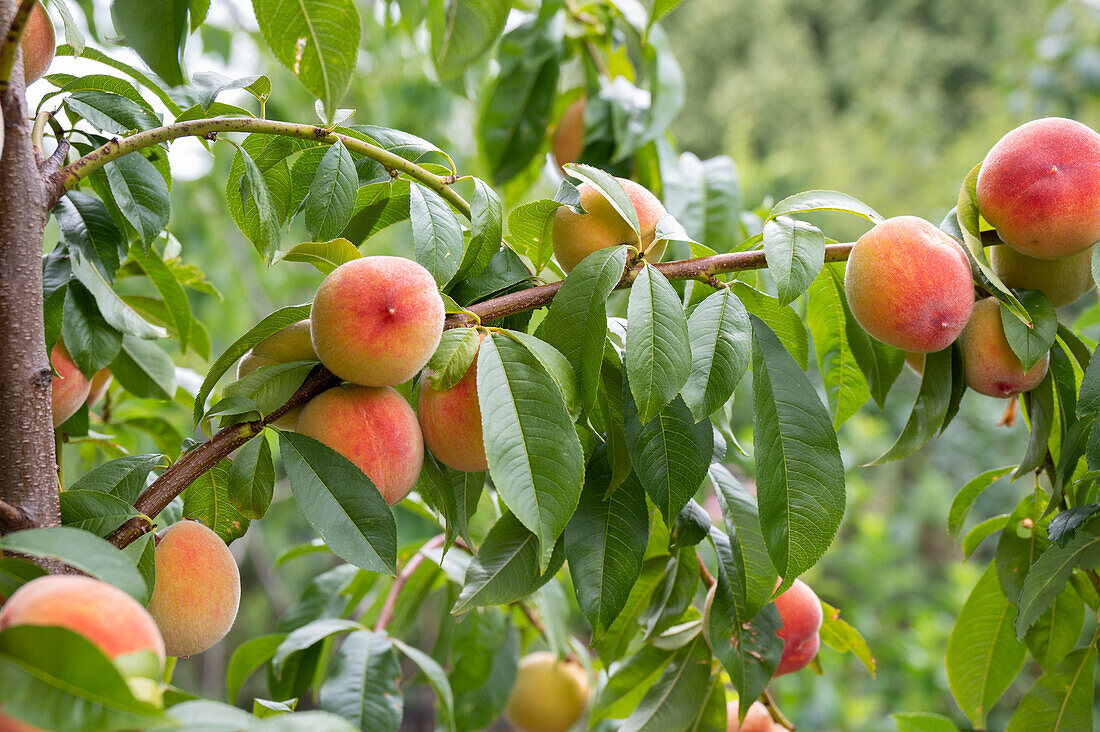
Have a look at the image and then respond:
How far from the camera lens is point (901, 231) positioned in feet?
1.43

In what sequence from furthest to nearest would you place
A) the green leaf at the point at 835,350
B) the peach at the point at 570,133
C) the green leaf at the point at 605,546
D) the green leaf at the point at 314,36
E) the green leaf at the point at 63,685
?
the peach at the point at 570,133 → the green leaf at the point at 835,350 → the green leaf at the point at 605,546 → the green leaf at the point at 314,36 → the green leaf at the point at 63,685

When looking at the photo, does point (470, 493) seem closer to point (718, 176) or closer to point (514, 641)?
point (514, 641)

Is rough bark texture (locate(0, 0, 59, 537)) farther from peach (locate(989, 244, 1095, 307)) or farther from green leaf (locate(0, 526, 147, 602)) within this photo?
peach (locate(989, 244, 1095, 307))

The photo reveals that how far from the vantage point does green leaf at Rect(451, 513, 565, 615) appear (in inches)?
17.8

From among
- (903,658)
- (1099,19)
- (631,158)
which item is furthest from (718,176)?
(1099,19)

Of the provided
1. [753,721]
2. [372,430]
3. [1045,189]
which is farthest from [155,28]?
[753,721]

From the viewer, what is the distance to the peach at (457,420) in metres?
0.40

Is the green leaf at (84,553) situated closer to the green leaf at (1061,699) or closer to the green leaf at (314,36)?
the green leaf at (314,36)

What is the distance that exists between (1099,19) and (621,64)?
2379 mm

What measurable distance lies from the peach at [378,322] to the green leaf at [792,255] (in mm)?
155

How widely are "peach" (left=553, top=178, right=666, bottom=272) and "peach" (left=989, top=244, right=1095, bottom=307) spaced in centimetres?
20

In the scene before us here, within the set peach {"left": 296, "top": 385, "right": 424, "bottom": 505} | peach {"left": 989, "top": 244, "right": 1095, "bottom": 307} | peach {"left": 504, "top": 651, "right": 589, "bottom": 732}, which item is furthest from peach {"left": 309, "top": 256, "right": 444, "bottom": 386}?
peach {"left": 504, "top": 651, "right": 589, "bottom": 732}

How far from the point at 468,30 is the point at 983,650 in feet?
1.69

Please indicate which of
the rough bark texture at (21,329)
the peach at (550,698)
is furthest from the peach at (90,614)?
the peach at (550,698)
